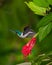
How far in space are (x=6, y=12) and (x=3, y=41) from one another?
239 millimetres

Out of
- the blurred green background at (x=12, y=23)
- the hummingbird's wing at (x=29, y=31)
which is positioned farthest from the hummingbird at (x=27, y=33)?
the blurred green background at (x=12, y=23)

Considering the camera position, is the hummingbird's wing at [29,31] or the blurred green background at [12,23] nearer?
the hummingbird's wing at [29,31]

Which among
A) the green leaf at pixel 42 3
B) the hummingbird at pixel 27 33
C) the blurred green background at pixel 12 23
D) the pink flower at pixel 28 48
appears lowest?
the pink flower at pixel 28 48

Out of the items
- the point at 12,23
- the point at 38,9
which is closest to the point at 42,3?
the point at 38,9

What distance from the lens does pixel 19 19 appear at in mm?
2209

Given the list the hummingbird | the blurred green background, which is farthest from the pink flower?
the blurred green background

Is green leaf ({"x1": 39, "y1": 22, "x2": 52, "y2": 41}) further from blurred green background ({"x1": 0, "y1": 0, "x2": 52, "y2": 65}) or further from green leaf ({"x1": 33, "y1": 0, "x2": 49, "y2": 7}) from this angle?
blurred green background ({"x1": 0, "y1": 0, "x2": 52, "y2": 65})

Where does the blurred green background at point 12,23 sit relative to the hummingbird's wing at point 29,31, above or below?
above

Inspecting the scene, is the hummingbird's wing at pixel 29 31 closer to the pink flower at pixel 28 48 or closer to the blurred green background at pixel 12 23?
the pink flower at pixel 28 48

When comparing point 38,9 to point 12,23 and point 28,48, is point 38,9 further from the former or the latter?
point 12,23

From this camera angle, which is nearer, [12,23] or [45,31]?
[45,31]

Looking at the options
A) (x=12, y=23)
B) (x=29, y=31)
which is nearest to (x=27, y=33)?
(x=29, y=31)

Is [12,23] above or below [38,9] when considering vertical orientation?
above

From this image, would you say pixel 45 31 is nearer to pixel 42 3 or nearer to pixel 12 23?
pixel 42 3
